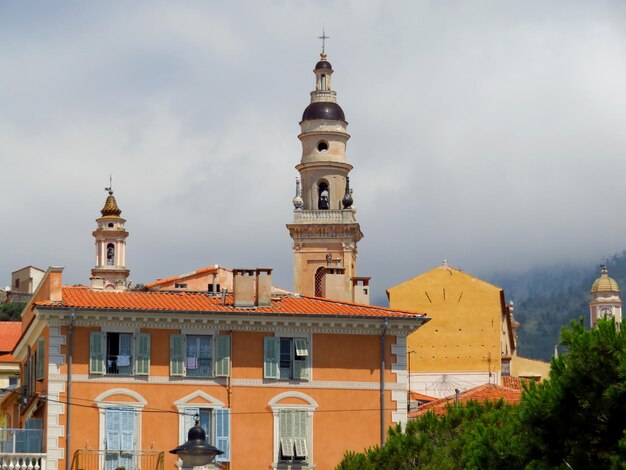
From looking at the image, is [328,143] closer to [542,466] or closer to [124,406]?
[124,406]

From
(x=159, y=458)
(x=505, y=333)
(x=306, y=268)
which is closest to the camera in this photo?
(x=159, y=458)

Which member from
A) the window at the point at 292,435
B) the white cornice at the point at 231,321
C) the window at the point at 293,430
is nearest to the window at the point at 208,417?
the window at the point at 293,430

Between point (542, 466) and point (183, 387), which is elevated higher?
point (183, 387)

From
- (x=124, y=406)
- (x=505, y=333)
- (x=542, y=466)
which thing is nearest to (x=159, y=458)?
(x=124, y=406)

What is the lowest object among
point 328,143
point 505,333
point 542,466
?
point 542,466

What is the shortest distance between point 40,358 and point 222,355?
5.66 metres

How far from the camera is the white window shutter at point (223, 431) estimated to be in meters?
49.8

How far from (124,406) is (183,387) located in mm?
1900

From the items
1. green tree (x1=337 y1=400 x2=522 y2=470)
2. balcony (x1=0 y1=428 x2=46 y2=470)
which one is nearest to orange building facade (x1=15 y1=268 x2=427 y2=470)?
balcony (x1=0 y1=428 x2=46 y2=470)

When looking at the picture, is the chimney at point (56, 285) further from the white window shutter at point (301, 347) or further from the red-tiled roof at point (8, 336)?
the red-tiled roof at point (8, 336)

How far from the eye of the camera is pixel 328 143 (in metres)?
105

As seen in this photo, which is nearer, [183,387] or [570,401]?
[570,401]

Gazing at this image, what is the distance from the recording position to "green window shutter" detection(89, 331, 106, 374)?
162ft

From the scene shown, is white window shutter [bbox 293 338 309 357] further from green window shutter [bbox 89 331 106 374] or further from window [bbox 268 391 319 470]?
green window shutter [bbox 89 331 106 374]
